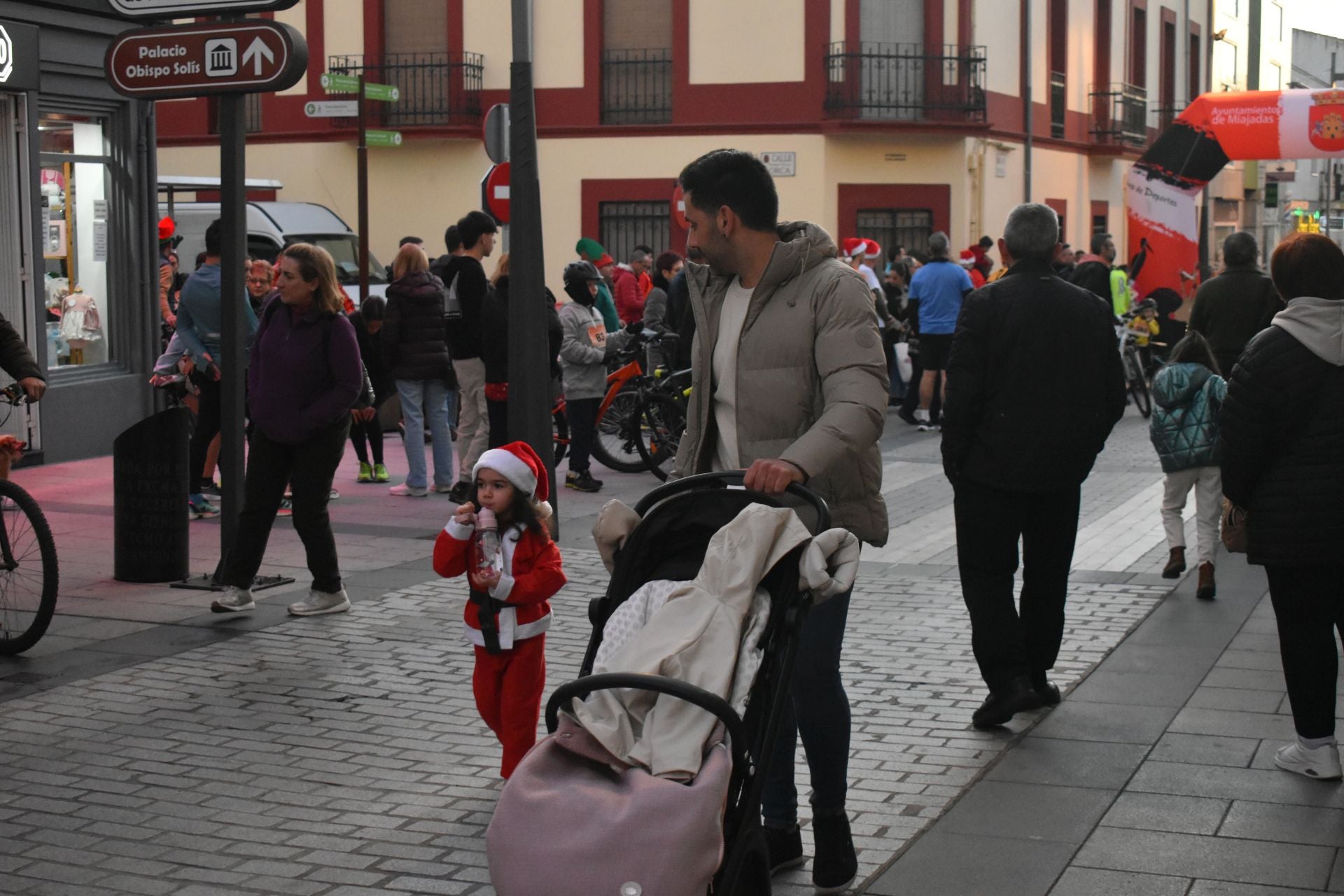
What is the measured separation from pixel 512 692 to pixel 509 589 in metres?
0.34

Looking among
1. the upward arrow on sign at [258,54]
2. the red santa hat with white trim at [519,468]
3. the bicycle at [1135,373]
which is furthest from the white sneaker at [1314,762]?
the bicycle at [1135,373]

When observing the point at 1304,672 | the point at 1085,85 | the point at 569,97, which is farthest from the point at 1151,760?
the point at 1085,85

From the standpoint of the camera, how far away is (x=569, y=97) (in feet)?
96.2

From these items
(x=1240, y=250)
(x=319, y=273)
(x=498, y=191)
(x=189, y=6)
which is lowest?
(x=319, y=273)

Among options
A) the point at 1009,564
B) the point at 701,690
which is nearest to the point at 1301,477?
the point at 1009,564

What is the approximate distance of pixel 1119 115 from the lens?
3834 centimetres

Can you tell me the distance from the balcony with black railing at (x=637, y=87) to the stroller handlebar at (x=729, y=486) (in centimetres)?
2522

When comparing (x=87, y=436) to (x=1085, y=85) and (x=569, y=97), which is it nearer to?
(x=569, y=97)

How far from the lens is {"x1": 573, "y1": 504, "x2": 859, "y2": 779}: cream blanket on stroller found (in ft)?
11.9

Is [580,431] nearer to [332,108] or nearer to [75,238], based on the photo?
[75,238]

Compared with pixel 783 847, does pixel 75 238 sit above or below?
above

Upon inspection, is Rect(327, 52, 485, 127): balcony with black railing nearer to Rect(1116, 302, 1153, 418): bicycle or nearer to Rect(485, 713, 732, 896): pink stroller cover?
Rect(1116, 302, 1153, 418): bicycle

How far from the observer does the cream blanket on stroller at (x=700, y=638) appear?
3633 millimetres

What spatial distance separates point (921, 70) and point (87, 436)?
59.9 ft
